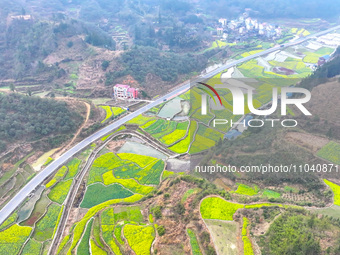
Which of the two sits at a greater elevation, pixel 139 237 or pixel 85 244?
pixel 139 237

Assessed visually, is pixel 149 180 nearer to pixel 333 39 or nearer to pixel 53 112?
pixel 53 112

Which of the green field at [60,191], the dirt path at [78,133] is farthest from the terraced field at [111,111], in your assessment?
the green field at [60,191]

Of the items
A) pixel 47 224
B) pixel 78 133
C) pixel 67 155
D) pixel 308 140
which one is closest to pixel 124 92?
pixel 78 133

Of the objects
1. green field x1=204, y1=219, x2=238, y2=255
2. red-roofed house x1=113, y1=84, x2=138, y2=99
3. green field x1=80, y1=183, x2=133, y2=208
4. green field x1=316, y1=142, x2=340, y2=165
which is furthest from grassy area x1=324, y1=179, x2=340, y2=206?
red-roofed house x1=113, y1=84, x2=138, y2=99

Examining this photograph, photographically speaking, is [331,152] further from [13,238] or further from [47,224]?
[13,238]

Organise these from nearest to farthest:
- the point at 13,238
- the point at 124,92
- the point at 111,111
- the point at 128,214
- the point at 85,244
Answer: the point at 85,244 < the point at 13,238 < the point at 128,214 < the point at 111,111 < the point at 124,92

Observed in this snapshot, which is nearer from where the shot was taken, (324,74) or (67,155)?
(67,155)

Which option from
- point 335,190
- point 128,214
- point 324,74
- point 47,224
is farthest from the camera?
point 324,74
